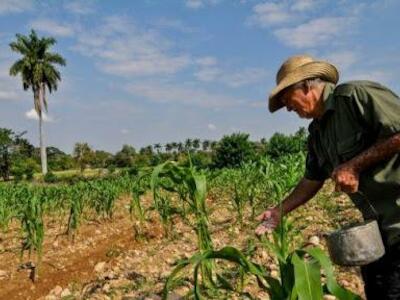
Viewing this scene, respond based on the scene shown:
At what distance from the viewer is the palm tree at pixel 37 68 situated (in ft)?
144

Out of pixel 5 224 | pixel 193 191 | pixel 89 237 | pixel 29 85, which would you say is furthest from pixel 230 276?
pixel 29 85

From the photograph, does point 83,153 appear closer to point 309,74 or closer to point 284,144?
point 284,144

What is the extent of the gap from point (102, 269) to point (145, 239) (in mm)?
1358

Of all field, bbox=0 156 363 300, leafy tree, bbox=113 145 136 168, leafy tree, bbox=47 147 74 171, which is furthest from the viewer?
leafy tree, bbox=47 147 74 171

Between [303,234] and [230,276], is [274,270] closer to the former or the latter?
[230,276]

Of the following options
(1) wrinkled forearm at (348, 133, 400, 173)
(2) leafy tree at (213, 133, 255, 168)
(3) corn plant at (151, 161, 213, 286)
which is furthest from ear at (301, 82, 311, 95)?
(2) leafy tree at (213, 133, 255, 168)

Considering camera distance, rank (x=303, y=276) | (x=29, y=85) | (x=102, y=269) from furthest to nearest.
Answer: (x=29, y=85) → (x=102, y=269) → (x=303, y=276)

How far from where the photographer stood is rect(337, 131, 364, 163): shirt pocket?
92.4 inches

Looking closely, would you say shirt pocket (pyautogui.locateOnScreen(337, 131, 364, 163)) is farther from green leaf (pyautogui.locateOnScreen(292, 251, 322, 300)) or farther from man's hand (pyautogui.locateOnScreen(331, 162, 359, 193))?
green leaf (pyautogui.locateOnScreen(292, 251, 322, 300))

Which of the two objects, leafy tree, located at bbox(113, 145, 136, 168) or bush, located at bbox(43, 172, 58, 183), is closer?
bush, located at bbox(43, 172, 58, 183)

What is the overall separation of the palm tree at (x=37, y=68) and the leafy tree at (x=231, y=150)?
48.9ft

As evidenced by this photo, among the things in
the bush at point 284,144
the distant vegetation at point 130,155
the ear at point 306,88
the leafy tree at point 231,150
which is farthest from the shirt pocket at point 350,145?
the leafy tree at point 231,150

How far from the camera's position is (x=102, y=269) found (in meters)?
5.47

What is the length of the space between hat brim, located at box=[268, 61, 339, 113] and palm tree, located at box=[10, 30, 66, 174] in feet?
141
